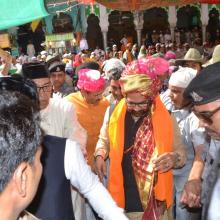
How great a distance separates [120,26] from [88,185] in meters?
26.1

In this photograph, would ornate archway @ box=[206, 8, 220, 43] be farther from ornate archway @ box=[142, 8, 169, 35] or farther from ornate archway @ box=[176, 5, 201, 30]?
ornate archway @ box=[142, 8, 169, 35]

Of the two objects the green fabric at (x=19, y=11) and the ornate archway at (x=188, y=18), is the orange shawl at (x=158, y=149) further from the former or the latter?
the ornate archway at (x=188, y=18)

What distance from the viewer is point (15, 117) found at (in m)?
1.26

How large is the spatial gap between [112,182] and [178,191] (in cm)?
76

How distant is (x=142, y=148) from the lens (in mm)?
3242

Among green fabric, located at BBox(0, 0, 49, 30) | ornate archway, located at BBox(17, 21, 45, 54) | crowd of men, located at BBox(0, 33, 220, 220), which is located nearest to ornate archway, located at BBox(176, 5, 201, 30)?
ornate archway, located at BBox(17, 21, 45, 54)

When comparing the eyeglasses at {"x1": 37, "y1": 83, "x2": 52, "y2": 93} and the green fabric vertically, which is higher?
the green fabric

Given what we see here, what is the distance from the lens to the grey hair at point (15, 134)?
1208mm

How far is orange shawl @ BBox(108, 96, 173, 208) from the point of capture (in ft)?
10.6

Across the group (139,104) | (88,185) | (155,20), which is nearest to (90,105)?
(139,104)

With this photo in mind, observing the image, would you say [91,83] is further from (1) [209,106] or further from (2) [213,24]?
(2) [213,24]

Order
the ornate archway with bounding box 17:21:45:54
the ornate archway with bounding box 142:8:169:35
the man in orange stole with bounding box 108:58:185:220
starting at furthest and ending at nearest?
the ornate archway with bounding box 142:8:169:35
the ornate archway with bounding box 17:21:45:54
the man in orange stole with bounding box 108:58:185:220

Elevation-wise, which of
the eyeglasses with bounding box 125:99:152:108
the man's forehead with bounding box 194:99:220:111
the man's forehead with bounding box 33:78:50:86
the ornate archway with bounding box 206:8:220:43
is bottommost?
the ornate archway with bounding box 206:8:220:43

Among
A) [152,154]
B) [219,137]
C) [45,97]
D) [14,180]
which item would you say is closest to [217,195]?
[219,137]
